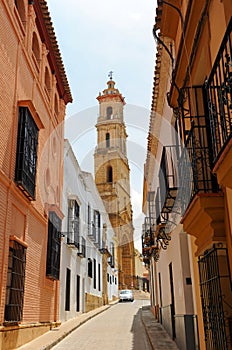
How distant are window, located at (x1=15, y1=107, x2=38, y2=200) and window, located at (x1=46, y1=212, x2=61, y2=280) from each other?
8.17 ft

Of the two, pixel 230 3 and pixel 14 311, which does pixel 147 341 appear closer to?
pixel 14 311

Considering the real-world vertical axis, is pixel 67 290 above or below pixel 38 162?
below

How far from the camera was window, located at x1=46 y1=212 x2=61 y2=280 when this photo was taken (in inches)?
445

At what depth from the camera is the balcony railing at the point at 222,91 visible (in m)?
3.51

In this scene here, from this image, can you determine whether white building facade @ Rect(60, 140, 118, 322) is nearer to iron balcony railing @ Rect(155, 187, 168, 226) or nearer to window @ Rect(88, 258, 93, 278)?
window @ Rect(88, 258, 93, 278)

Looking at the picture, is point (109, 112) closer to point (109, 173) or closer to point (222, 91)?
point (109, 173)

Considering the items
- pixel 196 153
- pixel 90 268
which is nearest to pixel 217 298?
pixel 196 153

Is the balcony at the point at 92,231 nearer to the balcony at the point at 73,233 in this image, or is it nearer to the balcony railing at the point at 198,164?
the balcony at the point at 73,233

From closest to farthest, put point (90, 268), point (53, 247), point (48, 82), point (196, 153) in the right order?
point (196, 153), point (53, 247), point (48, 82), point (90, 268)

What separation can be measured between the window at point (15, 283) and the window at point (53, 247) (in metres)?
2.31

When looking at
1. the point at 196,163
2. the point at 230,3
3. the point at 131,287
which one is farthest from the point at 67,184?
the point at 131,287

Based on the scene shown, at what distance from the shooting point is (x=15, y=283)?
847 cm

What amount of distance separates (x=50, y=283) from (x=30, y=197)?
3497 mm

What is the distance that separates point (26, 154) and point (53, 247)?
372 centimetres
